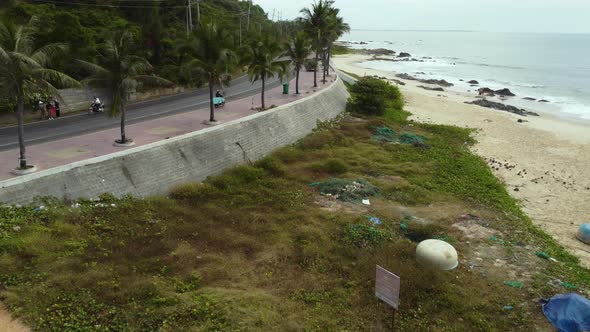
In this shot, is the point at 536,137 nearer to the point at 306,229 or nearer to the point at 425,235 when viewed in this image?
the point at 425,235

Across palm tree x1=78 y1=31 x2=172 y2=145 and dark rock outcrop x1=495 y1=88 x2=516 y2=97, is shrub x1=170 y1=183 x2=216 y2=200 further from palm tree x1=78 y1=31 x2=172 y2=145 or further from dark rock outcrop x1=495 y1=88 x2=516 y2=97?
dark rock outcrop x1=495 y1=88 x2=516 y2=97

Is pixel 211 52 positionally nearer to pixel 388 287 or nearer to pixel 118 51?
pixel 118 51

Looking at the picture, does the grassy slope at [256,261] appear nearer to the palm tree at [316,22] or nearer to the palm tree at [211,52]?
the palm tree at [211,52]

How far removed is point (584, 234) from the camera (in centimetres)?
1642

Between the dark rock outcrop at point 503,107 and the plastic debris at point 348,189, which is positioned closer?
the plastic debris at point 348,189

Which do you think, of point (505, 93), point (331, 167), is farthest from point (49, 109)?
point (505, 93)

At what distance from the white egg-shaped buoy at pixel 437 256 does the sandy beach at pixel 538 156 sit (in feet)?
19.9

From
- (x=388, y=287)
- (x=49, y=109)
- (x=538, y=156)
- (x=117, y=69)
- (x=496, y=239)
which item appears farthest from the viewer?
(x=538, y=156)

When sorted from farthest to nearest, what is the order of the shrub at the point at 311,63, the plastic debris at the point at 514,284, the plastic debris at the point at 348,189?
the shrub at the point at 311,63 → the plastic debris at the point at 348,189 → the plastic debris at the point at 514,284

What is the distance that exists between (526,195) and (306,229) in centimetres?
1330

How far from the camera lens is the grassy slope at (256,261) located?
386 inches

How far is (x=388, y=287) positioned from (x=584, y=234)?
1219 cm

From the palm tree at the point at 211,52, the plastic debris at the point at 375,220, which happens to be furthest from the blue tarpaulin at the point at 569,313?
the palm tree at the point at 211,52

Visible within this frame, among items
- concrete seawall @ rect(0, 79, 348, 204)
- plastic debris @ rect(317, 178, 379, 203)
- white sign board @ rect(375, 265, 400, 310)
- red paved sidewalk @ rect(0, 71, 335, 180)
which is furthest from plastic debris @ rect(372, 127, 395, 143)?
white sign board @ rect(375, 265, 400, 310)
